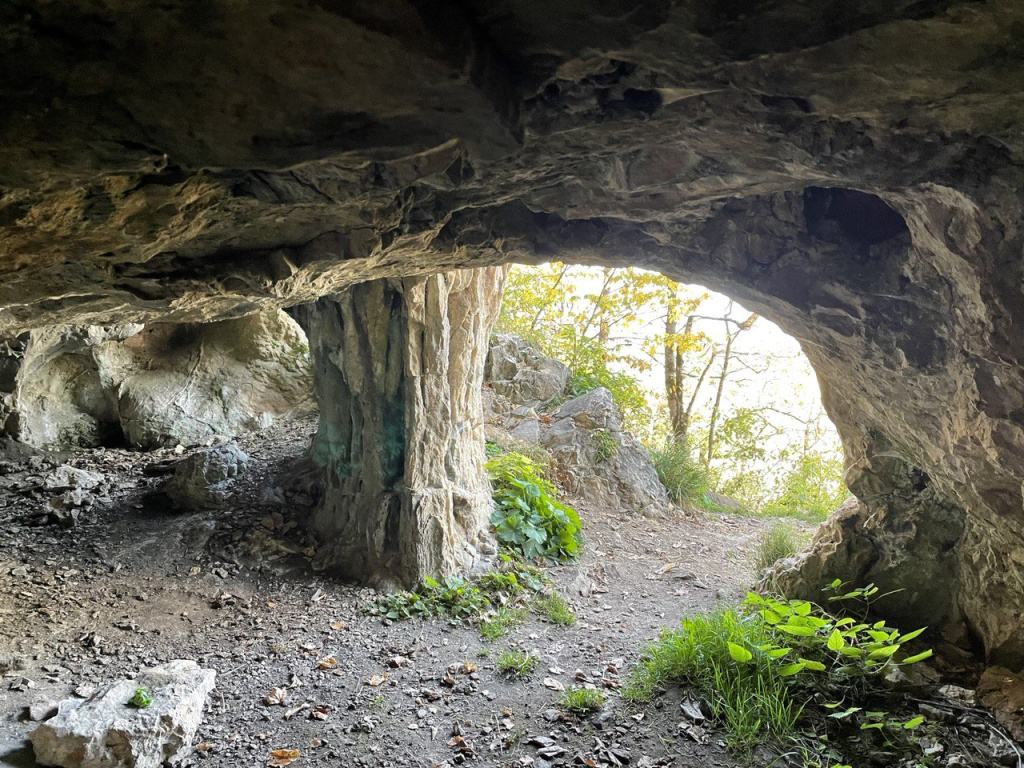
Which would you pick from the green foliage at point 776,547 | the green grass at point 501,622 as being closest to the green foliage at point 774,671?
the green grass at point 501,622

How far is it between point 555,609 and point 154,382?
5602 mm

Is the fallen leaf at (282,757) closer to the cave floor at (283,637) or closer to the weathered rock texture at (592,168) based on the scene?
the cave floor at (283,637)

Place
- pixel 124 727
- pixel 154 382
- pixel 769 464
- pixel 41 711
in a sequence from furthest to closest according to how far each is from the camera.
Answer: pixel 769 464 < pixel 154 382 < pixel 41 711 < pixel 124 727

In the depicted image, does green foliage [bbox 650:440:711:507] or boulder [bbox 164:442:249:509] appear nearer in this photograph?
boulder [bbox 164:442:249:509]

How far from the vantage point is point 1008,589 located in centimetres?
338

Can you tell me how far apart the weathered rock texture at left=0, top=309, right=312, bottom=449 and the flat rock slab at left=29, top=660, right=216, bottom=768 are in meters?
4.53

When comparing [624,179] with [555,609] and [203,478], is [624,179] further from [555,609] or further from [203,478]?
[203,478]

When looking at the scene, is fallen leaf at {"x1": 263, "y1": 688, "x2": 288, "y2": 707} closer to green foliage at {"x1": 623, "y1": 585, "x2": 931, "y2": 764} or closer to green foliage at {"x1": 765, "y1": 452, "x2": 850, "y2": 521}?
green foliage at {"x1": 623, "y1": 585, "x2": 931, "y2": 764}

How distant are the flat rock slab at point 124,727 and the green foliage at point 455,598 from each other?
1669 mm

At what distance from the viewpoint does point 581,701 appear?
3619mm

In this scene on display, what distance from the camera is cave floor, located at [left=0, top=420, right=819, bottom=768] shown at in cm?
334

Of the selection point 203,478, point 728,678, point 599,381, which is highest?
point 599,381

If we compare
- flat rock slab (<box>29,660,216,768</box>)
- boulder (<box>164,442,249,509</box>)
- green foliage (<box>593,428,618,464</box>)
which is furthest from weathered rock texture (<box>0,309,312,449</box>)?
flat rock slab (<box>29,660,216,768</box>)

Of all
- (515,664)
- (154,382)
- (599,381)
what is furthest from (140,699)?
(599,381)
